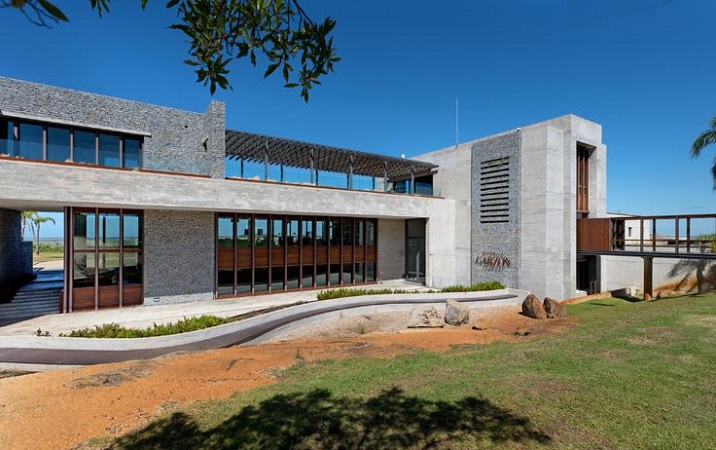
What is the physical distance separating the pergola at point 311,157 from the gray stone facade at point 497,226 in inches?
175

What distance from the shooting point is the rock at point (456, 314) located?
1705 cm

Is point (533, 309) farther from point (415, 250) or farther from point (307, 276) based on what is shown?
point (307, 276)

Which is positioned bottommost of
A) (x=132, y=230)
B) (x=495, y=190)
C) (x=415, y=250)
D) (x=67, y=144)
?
(x=415, y=250)

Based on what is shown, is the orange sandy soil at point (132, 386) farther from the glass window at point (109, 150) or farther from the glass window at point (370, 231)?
the glass window at point (370, 231)

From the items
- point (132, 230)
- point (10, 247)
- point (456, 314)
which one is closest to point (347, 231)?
point (456, 314)

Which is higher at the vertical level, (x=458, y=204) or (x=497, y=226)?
(x=458, y=204)

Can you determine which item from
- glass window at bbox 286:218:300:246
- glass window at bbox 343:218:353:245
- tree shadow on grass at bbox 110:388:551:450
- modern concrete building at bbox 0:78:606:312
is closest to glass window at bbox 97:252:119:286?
modern concrete building at bbox 0:78:606:312

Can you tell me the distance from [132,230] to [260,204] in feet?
20.7

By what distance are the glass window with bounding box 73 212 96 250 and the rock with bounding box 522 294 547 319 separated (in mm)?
22346

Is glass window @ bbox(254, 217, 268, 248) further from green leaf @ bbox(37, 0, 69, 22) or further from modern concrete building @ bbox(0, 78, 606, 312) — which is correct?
green leaf @ bbox(37, 0, 69, 22)

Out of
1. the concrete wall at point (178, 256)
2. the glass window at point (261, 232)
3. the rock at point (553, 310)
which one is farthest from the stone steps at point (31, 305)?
the rock at point (553, 310)

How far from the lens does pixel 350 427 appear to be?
17.1 ft

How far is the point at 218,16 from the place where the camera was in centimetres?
373

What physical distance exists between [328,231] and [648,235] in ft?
109
